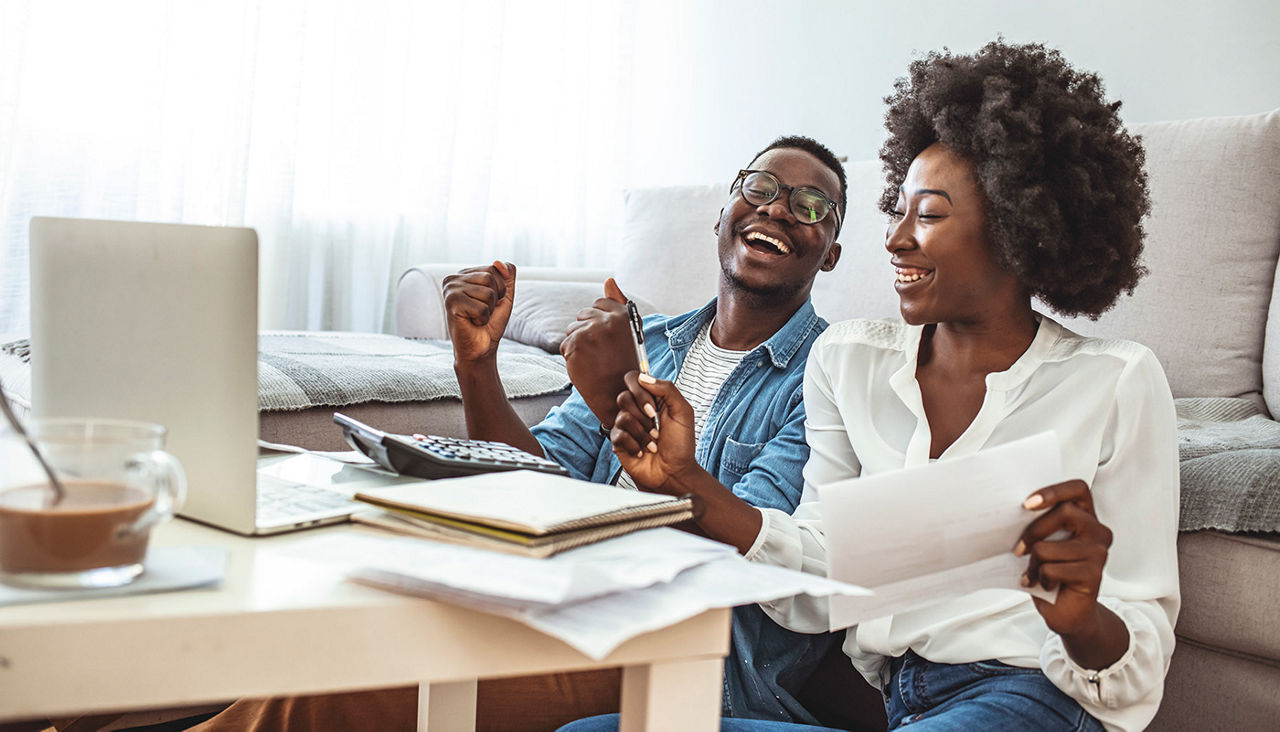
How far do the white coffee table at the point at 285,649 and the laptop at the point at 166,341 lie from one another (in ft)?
0.25

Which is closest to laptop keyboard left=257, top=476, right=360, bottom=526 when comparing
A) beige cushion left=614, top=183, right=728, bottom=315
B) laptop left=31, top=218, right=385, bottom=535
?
laptop left=31, top=218, right=385, bottom=535

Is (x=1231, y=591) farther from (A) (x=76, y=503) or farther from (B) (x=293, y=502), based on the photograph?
(A) (x=76, y=503)

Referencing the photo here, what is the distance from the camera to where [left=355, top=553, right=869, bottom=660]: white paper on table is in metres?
0.51

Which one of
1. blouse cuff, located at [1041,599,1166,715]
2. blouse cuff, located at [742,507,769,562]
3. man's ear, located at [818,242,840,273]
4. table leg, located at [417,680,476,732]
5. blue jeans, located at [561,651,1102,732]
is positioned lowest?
table leg, located at [417,680,476,732]

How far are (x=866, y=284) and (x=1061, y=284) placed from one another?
0.90 m

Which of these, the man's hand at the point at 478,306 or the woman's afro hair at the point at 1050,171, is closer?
the woman's afro hair at the point at 1050,171

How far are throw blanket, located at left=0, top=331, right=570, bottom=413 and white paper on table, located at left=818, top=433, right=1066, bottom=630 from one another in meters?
0.91

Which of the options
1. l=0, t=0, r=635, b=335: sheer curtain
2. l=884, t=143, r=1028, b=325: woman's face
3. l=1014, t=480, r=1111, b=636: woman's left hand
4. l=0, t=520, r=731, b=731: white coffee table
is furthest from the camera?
l=0, t=0, r=635, b=335: sheer curtain

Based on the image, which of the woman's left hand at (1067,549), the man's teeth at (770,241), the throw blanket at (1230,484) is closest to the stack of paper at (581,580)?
the woman's left hand at (1067,549)

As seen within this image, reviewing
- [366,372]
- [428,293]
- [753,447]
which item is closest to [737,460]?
[753,447]

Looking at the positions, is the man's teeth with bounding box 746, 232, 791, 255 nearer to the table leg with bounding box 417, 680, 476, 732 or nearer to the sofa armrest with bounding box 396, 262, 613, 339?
the table leg with bounding box 417, 680, 476, 732

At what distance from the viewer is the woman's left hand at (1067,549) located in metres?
0.76

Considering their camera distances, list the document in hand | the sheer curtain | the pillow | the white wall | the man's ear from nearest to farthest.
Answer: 1. the document in hand
2. the man's ear
3. the white wall
4. the pillow
5. the sheer curtain

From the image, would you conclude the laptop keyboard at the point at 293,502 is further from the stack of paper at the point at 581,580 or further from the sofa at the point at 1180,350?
the sofa at the point at 1180,350
